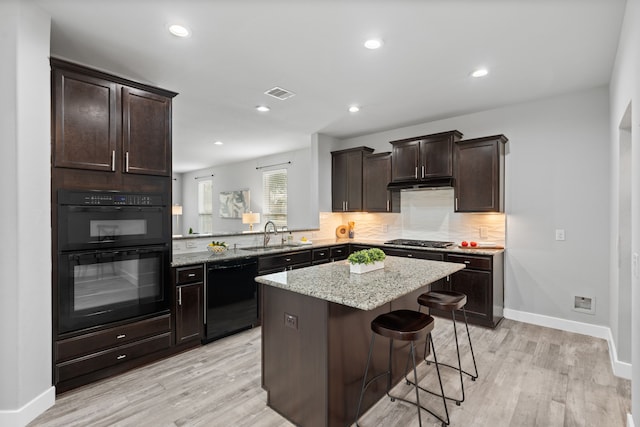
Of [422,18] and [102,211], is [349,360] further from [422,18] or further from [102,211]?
[422,18]

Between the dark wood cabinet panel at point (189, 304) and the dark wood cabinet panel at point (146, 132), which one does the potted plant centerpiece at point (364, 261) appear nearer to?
the dark wood cabinet panel at point (189, 304)

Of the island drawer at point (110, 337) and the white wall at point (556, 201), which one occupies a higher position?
the white wall at point (556, 201)

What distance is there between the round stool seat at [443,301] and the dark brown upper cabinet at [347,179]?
2904 mm

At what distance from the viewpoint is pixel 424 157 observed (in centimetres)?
450

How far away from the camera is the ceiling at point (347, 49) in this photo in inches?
84.7

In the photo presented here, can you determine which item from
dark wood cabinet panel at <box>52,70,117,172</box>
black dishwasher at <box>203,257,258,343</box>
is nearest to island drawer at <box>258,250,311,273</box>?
black dishwasher at <box>203,257,258,343</box>

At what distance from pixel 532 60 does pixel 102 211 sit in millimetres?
4057

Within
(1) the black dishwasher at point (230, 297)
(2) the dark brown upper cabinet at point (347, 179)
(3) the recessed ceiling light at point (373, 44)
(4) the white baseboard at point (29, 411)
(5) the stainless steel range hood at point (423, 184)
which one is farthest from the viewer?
(2) the dark brown upper cabinet at point (347, 179)

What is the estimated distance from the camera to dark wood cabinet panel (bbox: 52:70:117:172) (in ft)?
7.75

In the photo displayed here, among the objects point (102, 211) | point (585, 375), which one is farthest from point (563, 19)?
point (102, 211)

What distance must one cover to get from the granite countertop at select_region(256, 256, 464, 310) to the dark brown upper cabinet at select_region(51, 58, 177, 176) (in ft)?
5.48

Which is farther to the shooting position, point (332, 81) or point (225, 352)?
point (332, 81)

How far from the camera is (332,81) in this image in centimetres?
334

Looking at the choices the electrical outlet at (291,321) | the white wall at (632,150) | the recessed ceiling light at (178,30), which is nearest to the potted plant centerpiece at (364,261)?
the electrical outlet at (291,321)
